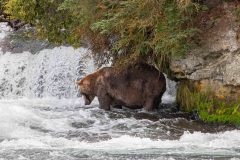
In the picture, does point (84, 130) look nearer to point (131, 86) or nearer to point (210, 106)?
point (131, 86)

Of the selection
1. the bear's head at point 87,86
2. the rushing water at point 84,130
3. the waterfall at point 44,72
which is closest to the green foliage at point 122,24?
the bear's head at point 87,86

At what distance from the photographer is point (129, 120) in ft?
40.6

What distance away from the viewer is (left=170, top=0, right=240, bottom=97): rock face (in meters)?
11.8

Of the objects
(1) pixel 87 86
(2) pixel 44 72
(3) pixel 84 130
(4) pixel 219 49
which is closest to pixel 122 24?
(4) pixel 219 49

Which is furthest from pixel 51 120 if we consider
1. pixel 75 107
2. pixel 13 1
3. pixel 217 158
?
pixel 217 158

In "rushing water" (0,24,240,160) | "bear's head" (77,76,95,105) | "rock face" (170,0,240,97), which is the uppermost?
"rock face" (170,0,240,97)

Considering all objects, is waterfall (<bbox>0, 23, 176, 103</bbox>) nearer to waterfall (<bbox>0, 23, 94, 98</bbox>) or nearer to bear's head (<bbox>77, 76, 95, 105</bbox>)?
waterfall (<bbox>0, 23, 94, 98</bbox>)

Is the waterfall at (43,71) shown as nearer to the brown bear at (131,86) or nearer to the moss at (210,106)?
the brown bear at (131,86)

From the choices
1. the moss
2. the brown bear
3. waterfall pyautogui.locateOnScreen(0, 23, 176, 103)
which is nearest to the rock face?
the moss

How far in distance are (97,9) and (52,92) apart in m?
4.94

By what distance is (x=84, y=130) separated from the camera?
11.4 m

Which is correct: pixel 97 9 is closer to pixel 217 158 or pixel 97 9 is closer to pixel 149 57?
pixel 149 57

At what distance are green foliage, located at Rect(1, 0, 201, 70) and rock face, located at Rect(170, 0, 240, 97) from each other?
18.3 inches

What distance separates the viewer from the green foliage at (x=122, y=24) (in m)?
11.4
